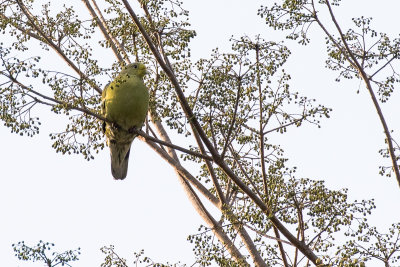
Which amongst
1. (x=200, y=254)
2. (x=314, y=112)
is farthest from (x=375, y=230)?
(x=200, y=254)

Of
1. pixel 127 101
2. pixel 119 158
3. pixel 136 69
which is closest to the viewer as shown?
pixel 127 101

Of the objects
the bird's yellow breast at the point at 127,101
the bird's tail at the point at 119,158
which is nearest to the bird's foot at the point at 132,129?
the bird's yellow breast at the point at 127,101

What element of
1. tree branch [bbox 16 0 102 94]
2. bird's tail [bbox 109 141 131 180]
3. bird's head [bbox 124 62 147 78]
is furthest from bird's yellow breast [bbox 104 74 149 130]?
bird's tail [bbox 109 141 131 180]

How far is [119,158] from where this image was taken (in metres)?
9.26

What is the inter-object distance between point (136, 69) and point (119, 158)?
54.1 inches

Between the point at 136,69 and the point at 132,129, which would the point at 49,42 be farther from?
the point at 132,129

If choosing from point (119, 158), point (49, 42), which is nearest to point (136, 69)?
point (49, 42)

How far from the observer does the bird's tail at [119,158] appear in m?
9.12

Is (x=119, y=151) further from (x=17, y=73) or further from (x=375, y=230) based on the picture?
(x=375, y=230)

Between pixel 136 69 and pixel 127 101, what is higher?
pixel 136 69

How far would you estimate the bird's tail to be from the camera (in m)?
9.12

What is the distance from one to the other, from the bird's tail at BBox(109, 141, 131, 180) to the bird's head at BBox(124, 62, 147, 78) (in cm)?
104

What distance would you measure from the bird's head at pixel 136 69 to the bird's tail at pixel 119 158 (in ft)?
3.40

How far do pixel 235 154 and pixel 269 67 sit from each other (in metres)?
1.48
